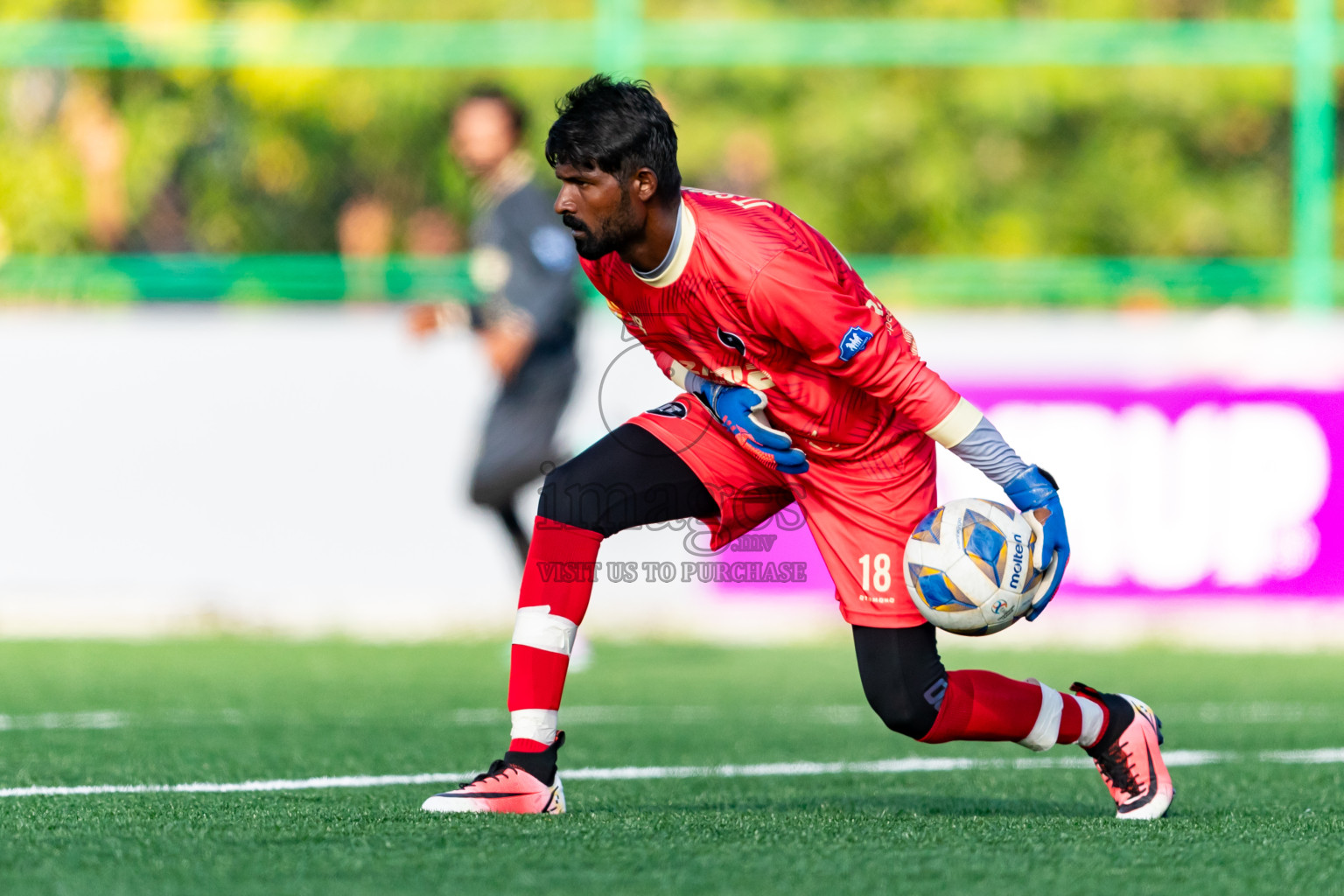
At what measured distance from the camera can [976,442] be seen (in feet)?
13.2

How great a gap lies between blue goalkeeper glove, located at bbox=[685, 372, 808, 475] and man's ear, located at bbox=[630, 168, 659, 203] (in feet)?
1.81

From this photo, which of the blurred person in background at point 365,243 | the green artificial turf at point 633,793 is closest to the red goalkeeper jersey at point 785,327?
the green artificial turf at point 633,793

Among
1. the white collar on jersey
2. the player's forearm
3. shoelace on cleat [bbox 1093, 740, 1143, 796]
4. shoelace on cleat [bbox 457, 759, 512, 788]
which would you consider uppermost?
the white collar on jersey

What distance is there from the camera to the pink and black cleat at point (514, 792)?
418 cm

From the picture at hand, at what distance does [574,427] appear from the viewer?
9.91 meters

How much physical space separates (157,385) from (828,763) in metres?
5.97

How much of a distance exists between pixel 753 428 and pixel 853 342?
429mm

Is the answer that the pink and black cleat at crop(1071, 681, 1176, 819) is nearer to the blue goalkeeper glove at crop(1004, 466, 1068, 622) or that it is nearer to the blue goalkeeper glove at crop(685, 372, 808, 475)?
the blue goalkeeper glove at crop(1004, 466, 1068, 622)

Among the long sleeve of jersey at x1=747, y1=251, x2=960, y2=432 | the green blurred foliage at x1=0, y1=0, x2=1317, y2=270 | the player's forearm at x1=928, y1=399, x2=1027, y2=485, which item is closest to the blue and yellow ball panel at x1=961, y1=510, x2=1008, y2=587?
the player's forearm at x1=928, y1=399, x2=1027, y2=485

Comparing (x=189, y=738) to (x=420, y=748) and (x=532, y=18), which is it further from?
(x=532, y=18)

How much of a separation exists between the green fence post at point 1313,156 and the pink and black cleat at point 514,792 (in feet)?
27.6

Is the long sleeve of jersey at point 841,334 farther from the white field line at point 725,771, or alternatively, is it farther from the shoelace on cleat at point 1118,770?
the white field line at point 725,771

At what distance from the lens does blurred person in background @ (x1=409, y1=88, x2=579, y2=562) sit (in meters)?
7.89

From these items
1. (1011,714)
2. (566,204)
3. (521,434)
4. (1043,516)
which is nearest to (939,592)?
(1043,516)
